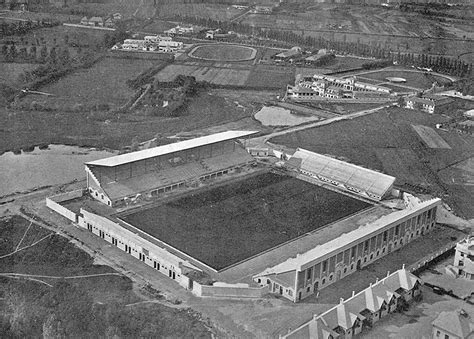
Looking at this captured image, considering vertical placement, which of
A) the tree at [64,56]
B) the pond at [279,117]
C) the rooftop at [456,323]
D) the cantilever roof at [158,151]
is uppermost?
the cantilever roof at [158,151]

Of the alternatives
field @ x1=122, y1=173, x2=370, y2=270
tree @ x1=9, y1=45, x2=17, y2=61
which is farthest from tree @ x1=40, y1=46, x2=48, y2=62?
field @ x1=122, y1=173, x2=370, y2=270

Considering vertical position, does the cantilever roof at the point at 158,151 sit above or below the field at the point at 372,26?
below

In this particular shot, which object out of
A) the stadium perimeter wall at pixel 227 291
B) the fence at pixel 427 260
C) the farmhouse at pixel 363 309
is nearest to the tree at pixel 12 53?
the stadium perimeter wall at pixel 227 291

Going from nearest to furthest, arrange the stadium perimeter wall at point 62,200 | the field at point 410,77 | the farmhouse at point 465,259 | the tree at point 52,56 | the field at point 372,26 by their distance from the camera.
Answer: the farmhouse at point 465,259, the stadium perimeter wall at point 62,200, the tree at point 52,56, the field at point 410,77, the field at point 372,26

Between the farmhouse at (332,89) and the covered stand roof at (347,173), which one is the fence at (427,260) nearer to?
the covered stand roof at (347,173)

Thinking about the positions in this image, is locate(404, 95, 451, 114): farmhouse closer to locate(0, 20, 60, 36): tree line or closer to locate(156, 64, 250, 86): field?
locate(156, 64, 250, 86): field

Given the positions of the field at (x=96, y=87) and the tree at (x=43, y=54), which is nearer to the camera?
the field at (x=96, y=87)

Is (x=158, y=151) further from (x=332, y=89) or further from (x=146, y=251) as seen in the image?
(x=332, y=89)

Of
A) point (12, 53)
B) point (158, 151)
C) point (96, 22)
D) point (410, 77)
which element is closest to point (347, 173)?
point (158, 151)
